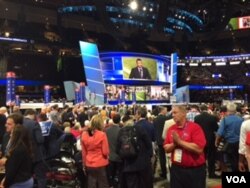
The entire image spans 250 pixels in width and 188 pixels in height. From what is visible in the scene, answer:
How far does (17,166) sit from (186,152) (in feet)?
5.72

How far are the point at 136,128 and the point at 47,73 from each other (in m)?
29.6

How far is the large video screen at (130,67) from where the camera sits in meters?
35.3

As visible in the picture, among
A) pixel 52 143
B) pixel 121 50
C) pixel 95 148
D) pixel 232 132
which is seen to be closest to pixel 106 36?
pixel 121 50

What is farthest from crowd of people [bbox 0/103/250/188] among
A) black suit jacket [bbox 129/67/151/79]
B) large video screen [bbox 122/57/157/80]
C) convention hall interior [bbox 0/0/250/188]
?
black suit jacket [bbox 129/67/151/79]

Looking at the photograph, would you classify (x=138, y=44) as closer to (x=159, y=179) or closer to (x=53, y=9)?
(x=53, y=9)

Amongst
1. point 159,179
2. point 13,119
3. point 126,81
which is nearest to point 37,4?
point 126,81

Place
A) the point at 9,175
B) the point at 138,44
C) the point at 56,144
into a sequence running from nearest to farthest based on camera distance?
the point at 9,175 < the point at 56,144 < the point at 138,44

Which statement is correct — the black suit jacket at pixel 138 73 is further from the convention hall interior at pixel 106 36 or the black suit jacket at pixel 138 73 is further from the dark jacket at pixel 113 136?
the dark jacket at pixel 113 136

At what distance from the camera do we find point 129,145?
19.6 ft

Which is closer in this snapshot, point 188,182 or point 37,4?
point 188,182

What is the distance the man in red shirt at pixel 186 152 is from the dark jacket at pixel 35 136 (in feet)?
9.88

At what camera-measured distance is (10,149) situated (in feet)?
13.6

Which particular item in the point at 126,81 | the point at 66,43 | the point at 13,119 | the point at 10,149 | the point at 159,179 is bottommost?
the point at 159,179

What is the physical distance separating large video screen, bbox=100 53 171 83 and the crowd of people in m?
26.5
